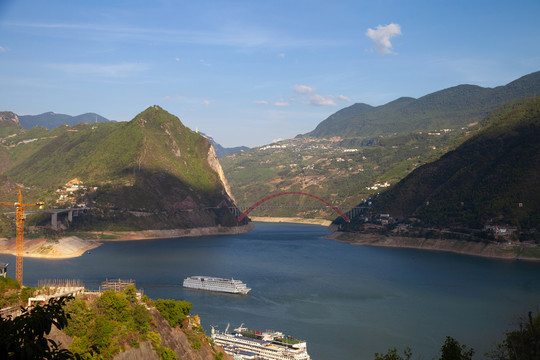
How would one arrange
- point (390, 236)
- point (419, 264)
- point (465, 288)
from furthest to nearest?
1. point (390, 236)
2. point (419, 264)
3. point (465, 288)

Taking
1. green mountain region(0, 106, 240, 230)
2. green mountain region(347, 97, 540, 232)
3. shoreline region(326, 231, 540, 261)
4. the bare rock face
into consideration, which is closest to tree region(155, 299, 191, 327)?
the bare rock face

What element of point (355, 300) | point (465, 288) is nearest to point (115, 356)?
point (355, 300)

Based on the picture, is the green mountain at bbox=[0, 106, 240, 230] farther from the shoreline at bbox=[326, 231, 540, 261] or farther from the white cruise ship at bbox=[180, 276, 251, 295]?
the white cruise ship at bbox=[180, 276, 251, 295]

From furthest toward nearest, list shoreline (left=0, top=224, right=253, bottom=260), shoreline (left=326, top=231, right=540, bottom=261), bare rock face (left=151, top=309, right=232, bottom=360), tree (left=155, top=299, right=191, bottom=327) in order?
shoreline (left=0, top=224, right=253, bottom=260)
shoreline (left=326, top=231, right=540, bottom=261)
tree (left=155, top=299, right=191, bottom=327)
bare rock face (left=151, top=309, right=232, bottom=360)

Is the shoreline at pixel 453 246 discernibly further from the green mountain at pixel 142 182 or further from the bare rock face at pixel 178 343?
the bare rock face at pixel 178 343

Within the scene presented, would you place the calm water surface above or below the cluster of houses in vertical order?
below

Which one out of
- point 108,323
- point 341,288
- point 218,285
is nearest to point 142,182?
point 218,285

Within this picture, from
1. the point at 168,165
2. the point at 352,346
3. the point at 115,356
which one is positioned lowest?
the point at 352,346

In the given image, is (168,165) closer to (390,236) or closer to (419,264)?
(390,236)
